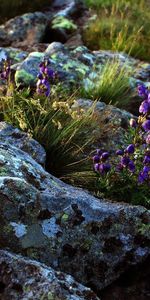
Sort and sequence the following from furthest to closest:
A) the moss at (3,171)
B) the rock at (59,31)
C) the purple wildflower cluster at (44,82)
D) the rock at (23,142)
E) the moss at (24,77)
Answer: the rock at (59,31) < the moss at (24,77) < the purple wildflower cluster at (44,82) < the rock at (23,142) < the moss at (3,171)

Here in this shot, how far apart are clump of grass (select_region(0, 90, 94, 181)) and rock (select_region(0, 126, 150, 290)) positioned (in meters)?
1.03

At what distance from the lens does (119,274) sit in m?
3.23

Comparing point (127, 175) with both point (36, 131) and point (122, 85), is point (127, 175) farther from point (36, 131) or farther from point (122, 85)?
point (122, 85)

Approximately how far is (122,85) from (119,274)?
358cm

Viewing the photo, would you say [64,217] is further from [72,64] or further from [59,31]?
[59,31]

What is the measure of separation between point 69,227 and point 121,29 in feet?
21.2

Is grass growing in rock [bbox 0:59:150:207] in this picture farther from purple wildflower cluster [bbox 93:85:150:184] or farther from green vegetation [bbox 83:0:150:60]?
green vegetation [bbox 83:0:150:60]

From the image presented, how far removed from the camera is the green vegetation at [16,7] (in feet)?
32.6

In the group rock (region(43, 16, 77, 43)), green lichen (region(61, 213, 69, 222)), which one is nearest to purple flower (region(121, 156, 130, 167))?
green lichen (region(61, 213, 69, 222))

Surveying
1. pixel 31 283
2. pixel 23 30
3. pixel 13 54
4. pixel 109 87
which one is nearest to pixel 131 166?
pixel 31 283

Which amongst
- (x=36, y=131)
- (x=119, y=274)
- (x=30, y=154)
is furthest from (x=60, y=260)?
(x=36, y=131)

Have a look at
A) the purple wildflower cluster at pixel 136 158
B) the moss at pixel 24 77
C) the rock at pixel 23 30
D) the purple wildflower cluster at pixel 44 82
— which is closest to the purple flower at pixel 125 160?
the purple wildflower cluster at pixel 136 158

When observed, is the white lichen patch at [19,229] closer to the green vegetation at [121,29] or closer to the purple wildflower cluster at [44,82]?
the purple wildflower cluster at [44,82]

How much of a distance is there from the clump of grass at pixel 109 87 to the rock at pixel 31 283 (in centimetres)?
367
